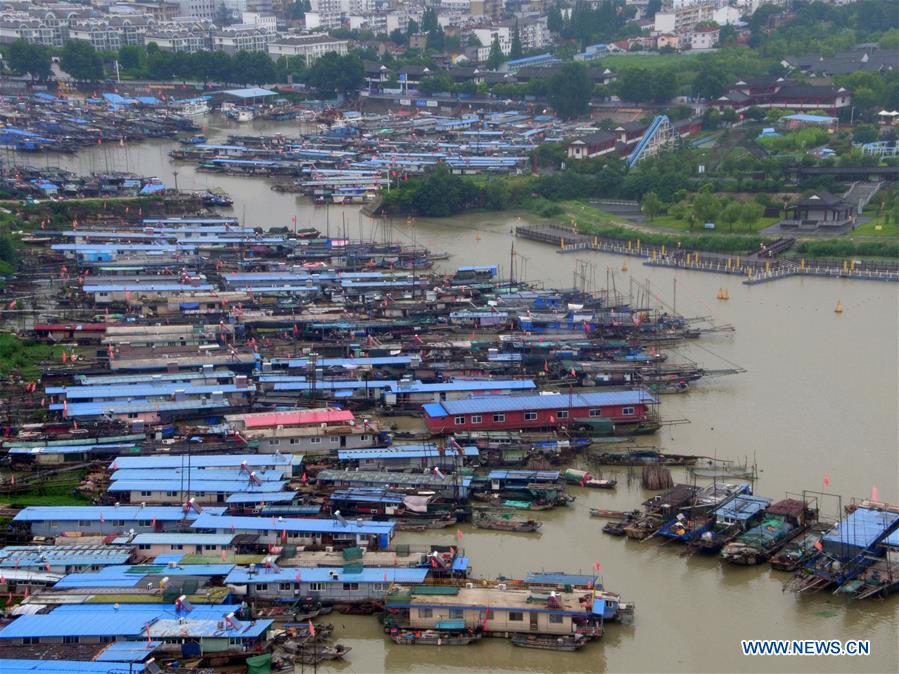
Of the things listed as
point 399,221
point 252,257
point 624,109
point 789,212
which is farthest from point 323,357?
point 624,109

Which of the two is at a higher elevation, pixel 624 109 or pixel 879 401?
pixel 624 109

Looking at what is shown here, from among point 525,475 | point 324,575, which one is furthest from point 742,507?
point 324,575

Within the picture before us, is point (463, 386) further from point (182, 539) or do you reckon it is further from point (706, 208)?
point (706, 208)

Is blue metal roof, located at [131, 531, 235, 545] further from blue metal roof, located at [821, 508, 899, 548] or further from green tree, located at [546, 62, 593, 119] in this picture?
green tree, located at [546, 62, 593, 119]

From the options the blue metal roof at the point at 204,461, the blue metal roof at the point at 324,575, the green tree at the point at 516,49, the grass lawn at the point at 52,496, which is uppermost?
the green tree at the point at 516,49

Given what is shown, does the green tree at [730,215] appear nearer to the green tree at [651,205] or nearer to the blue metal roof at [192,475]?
the green tree at [651,205]

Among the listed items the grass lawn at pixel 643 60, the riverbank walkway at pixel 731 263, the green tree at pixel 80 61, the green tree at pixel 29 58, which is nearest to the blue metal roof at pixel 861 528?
the riverbank walkway at pixel 731 263

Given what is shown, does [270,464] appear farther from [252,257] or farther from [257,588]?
[252,257]
